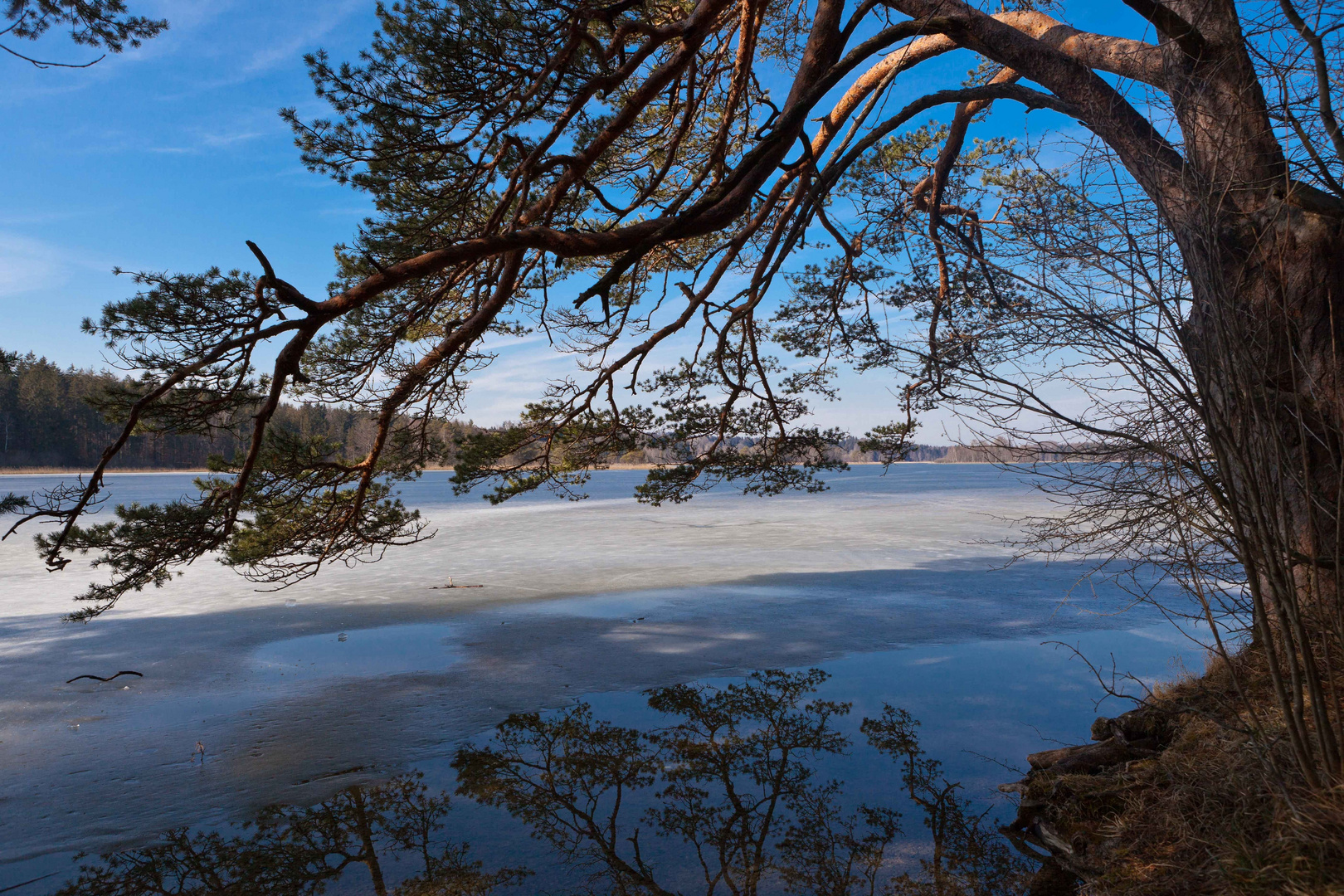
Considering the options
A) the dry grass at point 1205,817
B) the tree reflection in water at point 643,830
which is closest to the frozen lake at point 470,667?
the tree reflection in water at point 643,830

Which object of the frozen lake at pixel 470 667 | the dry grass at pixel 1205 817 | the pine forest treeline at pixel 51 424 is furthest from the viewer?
the pine forest treeline at pixel 51 424

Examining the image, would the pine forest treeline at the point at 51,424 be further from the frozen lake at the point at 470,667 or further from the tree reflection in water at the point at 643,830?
the tree reflection in water at the point at 643,830

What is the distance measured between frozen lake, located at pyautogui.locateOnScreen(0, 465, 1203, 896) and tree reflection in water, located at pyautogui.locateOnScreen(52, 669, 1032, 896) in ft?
0.36

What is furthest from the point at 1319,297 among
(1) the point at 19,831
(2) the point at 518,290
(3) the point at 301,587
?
(3) the point at 301,587

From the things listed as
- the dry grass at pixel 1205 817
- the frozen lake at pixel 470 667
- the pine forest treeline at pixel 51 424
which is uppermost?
the pine forest treeline at pixel 51 424

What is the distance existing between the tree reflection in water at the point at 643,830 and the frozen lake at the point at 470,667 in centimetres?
11

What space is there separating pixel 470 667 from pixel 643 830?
11.5 ft

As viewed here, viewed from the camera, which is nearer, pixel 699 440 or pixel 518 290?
pixel 518 290

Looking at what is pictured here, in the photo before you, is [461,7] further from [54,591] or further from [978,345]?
[54,591]

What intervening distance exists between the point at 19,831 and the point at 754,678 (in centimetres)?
469

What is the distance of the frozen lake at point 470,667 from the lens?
419cm

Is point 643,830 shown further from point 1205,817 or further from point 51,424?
point 51,424

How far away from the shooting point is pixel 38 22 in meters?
5.11

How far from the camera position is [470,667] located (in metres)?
6.79
